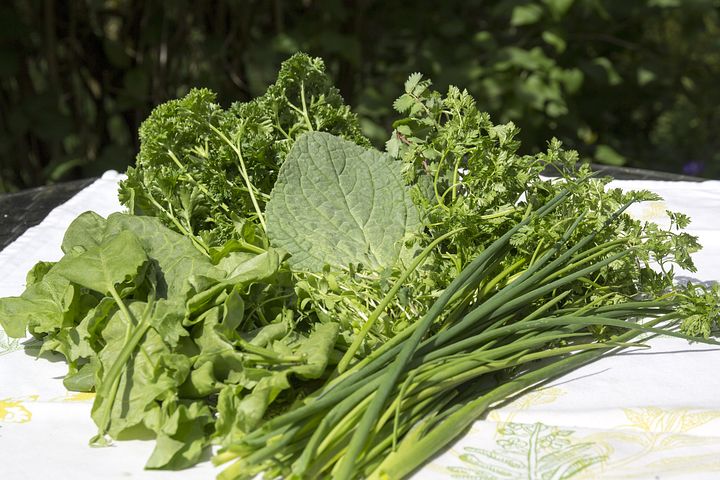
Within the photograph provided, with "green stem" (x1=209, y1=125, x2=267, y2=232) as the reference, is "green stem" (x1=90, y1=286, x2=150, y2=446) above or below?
below

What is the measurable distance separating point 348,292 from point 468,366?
189 mm

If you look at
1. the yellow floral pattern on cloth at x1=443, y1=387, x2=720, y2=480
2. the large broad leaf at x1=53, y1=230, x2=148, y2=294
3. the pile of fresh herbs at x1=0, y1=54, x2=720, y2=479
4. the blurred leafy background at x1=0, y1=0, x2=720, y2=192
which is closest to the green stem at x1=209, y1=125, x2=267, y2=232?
the pile of fresh herbs at x1=0, y1=54, x2=720, y2=479

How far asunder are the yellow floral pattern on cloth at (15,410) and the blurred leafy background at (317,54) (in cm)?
184

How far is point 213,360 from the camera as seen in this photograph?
808 millimetres

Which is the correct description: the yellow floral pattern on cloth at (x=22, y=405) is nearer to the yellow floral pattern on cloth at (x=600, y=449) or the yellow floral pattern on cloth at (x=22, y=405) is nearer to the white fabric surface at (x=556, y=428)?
the white fabric surface at (x=556, y=428)

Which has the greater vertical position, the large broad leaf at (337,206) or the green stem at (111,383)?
the large broad leaf at (337,206)

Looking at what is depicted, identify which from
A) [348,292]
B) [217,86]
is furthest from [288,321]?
[217,86]

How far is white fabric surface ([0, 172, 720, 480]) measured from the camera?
75 cm

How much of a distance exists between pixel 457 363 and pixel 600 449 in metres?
0.15

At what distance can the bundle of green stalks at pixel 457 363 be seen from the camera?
2.38 ft

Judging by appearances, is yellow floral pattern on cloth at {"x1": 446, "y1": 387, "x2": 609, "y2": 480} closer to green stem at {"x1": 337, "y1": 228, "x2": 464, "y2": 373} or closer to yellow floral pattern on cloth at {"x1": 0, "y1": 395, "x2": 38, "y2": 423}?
green stem at {"x1": 337, "y1": 228, "x2": 464, "y2": 373}

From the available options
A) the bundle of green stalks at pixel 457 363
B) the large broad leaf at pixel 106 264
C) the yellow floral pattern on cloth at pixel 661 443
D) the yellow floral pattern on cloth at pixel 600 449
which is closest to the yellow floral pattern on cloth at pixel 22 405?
the large broad leaf at pixel 106 264

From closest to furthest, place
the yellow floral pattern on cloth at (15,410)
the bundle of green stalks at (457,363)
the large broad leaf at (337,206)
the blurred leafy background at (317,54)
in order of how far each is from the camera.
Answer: the bundle of green stalks at (457,363) → the yellow floral pattern on cloth at (15,410) → the large broad leaf at (337,206) → the blurred leafy background at (317,54)

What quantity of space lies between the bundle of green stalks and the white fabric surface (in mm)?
23
